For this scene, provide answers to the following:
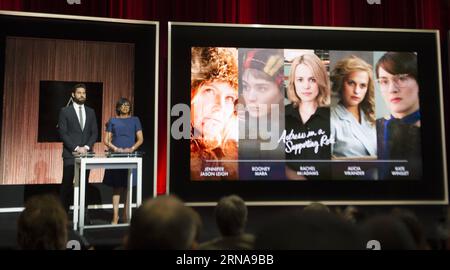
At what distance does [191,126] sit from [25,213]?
2.66 m

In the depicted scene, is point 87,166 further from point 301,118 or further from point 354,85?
point 354,85

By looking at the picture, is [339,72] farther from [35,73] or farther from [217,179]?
[35,73]

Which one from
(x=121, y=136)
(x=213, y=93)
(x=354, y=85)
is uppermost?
(x=354, y=85)

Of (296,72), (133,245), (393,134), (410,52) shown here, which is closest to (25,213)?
(133,245)

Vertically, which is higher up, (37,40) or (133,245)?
(37,40)

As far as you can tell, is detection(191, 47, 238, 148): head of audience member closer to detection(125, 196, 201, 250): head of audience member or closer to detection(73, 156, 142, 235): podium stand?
detection(73, 156, 142, 235): podium stand

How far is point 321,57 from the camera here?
3936 millimetres

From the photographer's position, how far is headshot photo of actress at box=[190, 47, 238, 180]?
3768 millimetres

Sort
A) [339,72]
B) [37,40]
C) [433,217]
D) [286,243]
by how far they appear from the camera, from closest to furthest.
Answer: [286,243], [433,217], [339,72], [37,40]

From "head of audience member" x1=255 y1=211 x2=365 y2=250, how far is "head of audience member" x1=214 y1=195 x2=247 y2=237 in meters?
1.02

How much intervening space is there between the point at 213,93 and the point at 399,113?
1.94 meters

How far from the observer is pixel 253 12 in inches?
170
